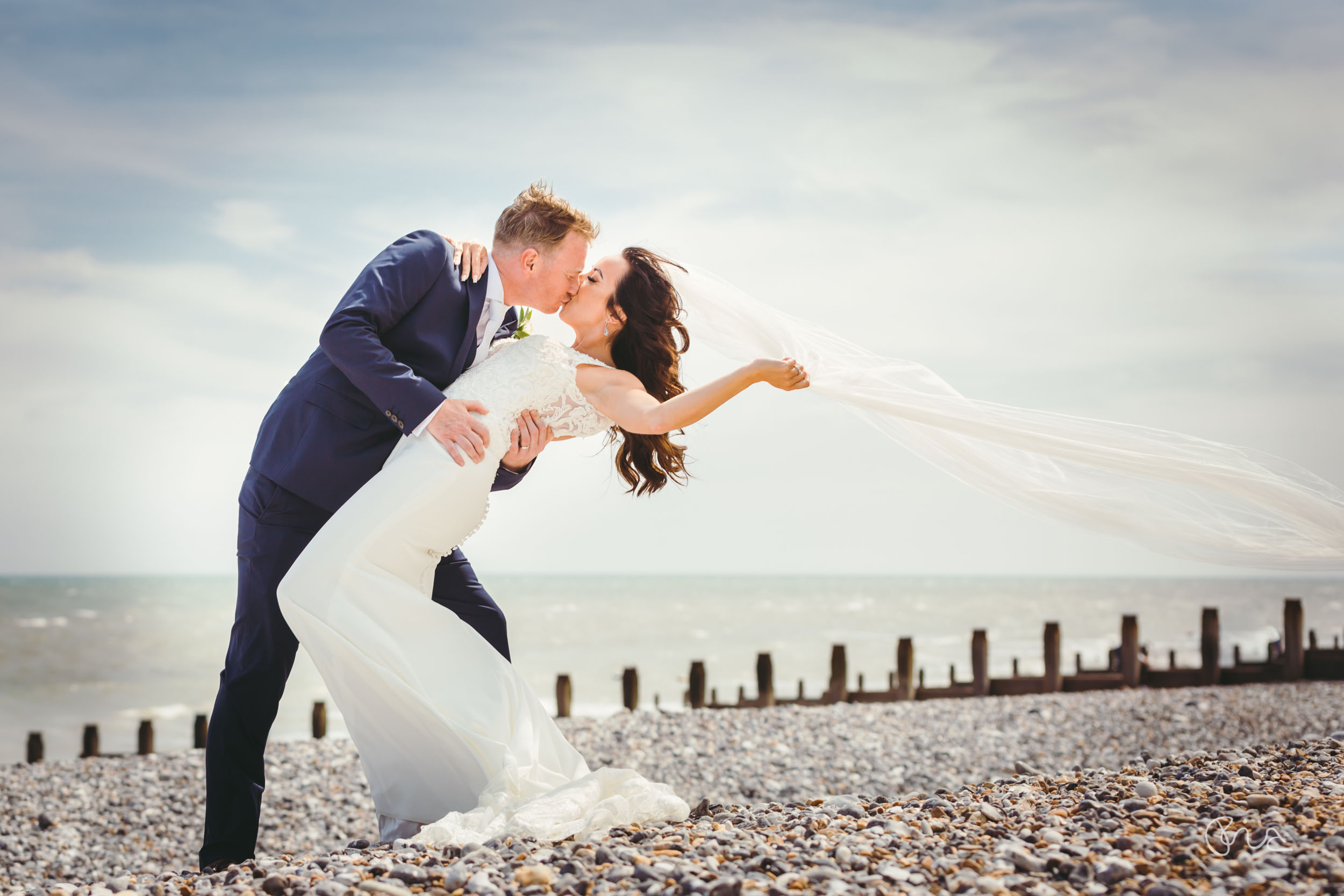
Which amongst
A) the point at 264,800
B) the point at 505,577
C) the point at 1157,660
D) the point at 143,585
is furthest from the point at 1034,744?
the point at 505,577

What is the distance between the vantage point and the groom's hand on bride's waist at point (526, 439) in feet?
13.8

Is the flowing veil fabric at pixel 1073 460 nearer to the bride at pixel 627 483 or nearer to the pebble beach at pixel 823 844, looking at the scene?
the bride at pixel 627 483

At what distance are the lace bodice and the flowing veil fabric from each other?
105cm

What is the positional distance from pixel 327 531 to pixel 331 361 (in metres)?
0.81

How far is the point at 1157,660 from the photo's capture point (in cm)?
3478

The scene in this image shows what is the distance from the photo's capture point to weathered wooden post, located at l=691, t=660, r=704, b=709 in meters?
13.4

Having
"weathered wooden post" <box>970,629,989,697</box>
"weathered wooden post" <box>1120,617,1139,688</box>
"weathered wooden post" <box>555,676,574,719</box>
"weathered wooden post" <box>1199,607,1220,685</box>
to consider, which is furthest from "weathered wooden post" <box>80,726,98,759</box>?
"weathered wooden post" <box>1199,607,1220,685</box>

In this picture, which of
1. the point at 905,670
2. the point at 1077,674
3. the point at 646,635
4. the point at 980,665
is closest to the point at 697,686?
the point at 905,670

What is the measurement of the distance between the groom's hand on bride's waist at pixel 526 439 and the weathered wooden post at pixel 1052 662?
463 inches

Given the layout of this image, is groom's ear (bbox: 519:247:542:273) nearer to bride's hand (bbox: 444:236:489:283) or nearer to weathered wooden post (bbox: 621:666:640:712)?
bride's hand (bbox: 444:236:489:283)

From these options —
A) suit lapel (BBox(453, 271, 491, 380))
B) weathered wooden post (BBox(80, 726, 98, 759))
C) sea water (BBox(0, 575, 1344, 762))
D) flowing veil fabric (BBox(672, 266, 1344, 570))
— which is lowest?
sea water (BBox(0, 575, 1344, 762))

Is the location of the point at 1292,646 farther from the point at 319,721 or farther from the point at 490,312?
the point at 490,312

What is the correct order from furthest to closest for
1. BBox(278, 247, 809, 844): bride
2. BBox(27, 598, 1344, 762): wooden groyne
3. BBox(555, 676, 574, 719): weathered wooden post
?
BBox(27, 598, 1344, 762): wooden groyne, BBox(555, 676, 574, 719): weathered wooden post, BBox(278, 247, 809, 844): bride

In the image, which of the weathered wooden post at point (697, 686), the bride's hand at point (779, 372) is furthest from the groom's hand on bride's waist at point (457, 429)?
the weathered wooden post at point (697, 686)
